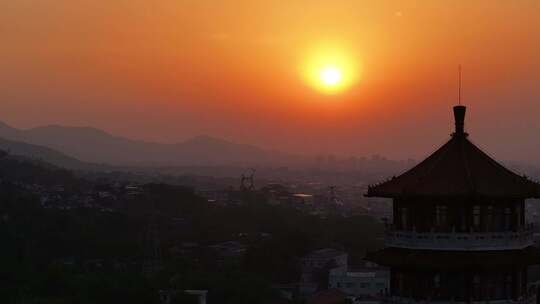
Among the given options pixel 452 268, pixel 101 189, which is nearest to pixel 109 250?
pixel 101 189

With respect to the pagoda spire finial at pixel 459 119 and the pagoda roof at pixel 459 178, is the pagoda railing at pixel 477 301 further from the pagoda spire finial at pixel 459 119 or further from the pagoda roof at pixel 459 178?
the pagoda spire finial at pixel 459 119

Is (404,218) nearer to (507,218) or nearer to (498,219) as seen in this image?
(498,219)

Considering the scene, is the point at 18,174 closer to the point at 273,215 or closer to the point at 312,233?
the point at 273,215

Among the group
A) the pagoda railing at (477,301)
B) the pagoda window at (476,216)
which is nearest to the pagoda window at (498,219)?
the pagoda window at (476,216)

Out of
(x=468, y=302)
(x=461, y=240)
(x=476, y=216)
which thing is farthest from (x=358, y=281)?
(x=461, y=240)

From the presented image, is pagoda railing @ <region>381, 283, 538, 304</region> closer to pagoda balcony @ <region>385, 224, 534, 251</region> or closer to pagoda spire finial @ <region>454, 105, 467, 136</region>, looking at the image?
pagoda balcony @ <region>385, 224, 534, 251</region>
